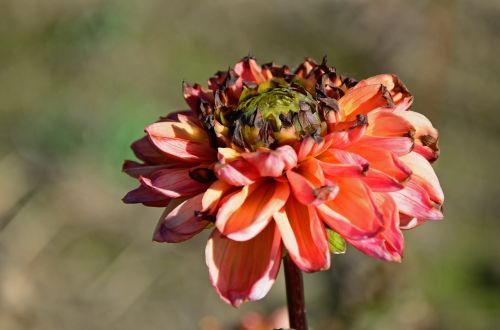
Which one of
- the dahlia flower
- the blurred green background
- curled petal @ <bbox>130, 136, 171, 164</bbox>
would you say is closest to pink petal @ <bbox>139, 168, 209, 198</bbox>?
the dahlia flower

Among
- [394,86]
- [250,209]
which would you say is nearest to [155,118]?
[394,86]

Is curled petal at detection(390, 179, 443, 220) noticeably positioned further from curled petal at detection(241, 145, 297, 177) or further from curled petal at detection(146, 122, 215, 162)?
curled petal at detection(146, 122, 215, 162)

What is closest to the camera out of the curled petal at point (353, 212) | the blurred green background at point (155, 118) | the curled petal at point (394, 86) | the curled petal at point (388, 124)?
the curled petal at point (353, 212)

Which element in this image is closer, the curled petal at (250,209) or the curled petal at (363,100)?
the curled petal at (250,209)

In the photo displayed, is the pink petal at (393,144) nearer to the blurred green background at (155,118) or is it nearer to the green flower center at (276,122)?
the green flower center at (276,122)

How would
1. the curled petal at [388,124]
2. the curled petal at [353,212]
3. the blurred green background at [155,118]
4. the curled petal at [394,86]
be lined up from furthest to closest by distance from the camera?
1. the blurred green background at [155,118]
2. the curled petal at [394,86]
3. the curled petal at [388,124]
4. the curled petal at [353,212]

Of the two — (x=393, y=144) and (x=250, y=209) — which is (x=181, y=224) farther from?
(x=393, y=144)

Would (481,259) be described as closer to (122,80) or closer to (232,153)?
(122,80)

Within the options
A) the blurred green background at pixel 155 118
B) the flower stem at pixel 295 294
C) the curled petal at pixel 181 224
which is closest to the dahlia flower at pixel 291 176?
the curled petal at pixel 181 224
